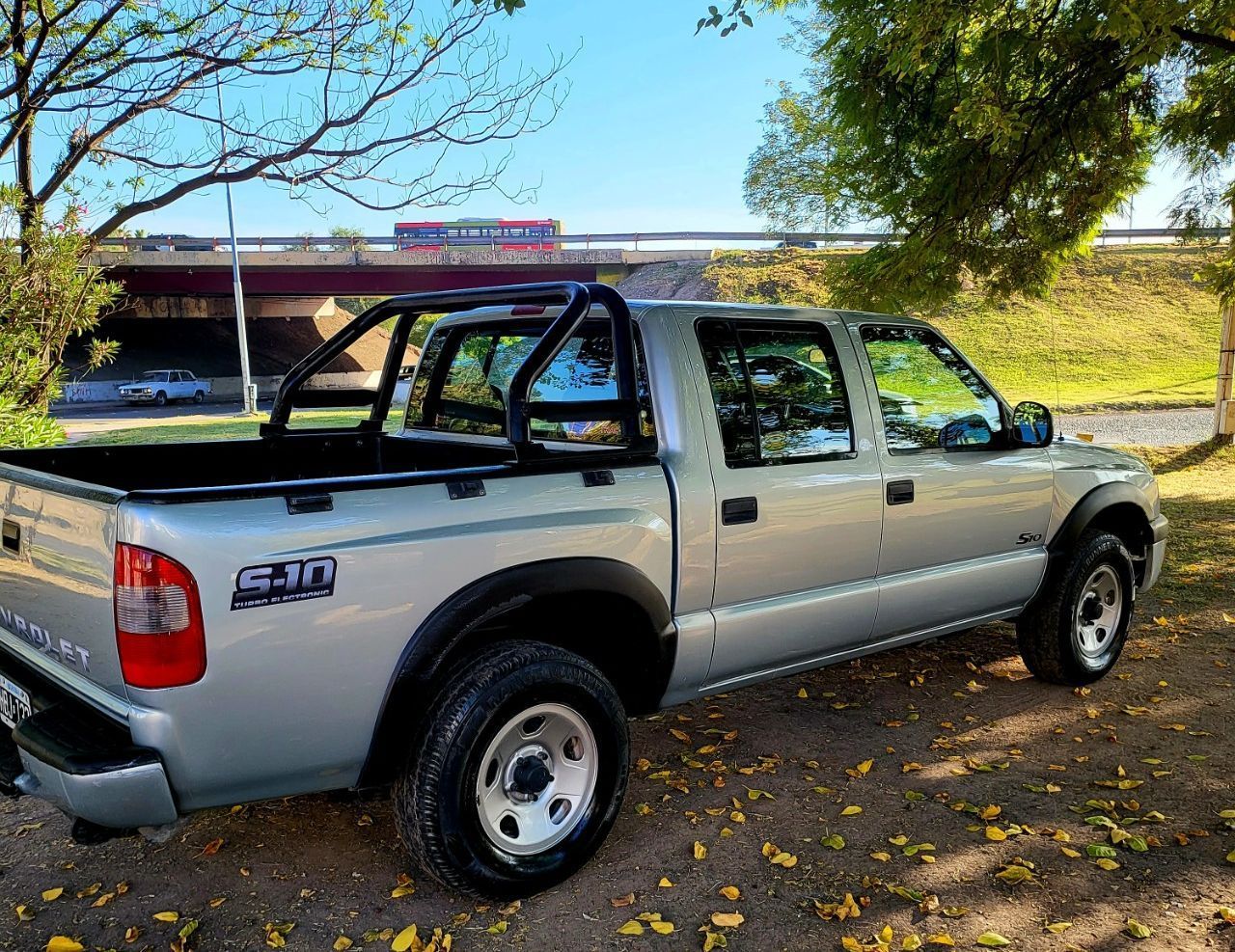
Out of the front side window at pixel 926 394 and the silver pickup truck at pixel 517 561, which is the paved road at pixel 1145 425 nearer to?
the front side window at pixel 926 394

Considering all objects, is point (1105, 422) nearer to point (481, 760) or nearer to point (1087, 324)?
point (1087, 324)

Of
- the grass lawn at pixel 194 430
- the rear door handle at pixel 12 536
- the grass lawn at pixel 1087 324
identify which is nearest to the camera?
the rear door handle at pixel 12 536

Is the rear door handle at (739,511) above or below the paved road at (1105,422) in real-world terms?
above

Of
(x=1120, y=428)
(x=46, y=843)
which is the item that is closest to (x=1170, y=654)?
(x=46, y=843)

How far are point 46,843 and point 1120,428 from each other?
2046 cm

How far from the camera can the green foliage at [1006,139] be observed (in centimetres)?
817

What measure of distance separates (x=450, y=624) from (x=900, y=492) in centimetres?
215

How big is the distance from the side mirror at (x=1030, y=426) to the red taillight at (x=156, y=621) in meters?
3.64

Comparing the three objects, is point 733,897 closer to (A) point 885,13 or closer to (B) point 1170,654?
(B) point 1170,654

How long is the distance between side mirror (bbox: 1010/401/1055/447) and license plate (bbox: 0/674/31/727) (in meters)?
4.06

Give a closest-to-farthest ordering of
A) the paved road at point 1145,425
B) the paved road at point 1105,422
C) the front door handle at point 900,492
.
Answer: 1. the front door handle at point 900,492
2. the paved road at point 1145,425
3. the paved road at point 1105,422

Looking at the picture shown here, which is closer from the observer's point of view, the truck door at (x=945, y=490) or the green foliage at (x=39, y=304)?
the truck door at (x=945, y=490)

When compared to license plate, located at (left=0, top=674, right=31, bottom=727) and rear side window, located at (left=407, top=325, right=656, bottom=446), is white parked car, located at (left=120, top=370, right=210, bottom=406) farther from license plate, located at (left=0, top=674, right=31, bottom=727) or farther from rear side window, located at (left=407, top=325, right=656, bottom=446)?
license plate, located at (left=0, top=674, right=31, bottom=727)

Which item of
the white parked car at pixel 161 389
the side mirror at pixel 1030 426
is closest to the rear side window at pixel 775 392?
the side mirror at pixel 1030 426
